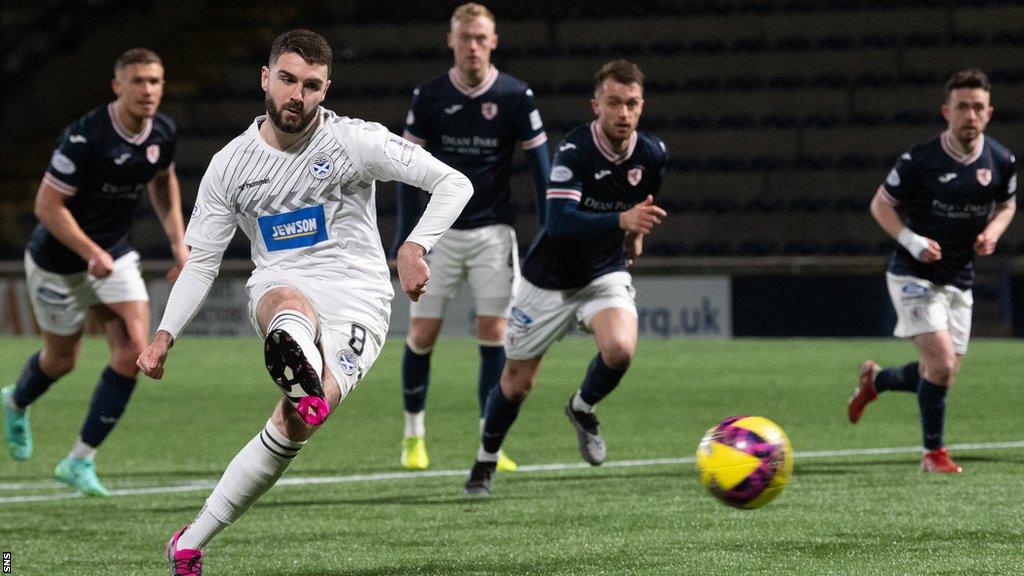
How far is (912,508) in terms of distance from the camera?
18.8 ft

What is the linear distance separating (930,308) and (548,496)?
2207 millimetres

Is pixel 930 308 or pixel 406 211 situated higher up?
pixel 406 211

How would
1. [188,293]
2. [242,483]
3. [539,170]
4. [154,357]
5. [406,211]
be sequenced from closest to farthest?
1. [154,357]
2. [242,483]
3. [188,293]
4. [539,170]
5. [406,211]

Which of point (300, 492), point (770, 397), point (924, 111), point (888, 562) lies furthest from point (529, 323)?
point (924, 111)

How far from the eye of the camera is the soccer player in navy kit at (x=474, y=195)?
750 centimetres

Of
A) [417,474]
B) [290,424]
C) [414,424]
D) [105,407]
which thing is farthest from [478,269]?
[290,424]

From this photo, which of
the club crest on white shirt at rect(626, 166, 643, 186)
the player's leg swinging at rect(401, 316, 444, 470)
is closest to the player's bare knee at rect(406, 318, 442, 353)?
the player's leg swinging at rect(401, 316, 444, 470)

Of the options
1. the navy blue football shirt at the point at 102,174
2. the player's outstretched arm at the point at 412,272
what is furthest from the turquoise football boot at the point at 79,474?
the player's outstretched arm at the point at 412,272

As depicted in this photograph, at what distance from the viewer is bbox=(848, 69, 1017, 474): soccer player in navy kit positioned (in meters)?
7.21

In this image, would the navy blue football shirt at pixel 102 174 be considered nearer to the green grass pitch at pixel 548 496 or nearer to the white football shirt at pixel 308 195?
the green grass pitch at pixel 548 496

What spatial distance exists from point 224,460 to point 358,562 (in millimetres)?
3313

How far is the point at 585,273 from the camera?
6.53 m

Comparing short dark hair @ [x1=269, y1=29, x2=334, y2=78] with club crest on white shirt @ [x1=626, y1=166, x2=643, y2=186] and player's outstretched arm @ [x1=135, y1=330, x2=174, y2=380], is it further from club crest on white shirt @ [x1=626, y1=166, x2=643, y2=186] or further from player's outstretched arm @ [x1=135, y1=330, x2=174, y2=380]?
club crest on white shirt @ [x1=626, y1=166, x2=643, y2=186]

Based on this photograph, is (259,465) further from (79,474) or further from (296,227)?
(79,474)
